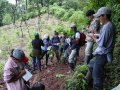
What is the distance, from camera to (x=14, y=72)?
19.6ft

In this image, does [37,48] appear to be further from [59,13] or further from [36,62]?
[59,13]

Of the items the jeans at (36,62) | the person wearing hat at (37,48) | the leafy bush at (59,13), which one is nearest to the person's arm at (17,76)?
the person wearing hat at (37,48)

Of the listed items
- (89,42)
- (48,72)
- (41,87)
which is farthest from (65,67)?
(41,87)

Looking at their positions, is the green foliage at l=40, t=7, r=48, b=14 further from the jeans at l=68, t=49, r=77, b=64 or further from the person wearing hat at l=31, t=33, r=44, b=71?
the jeans at l=68, t=49, r=77, b=64

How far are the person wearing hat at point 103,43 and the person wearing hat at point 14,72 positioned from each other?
5.26 feet

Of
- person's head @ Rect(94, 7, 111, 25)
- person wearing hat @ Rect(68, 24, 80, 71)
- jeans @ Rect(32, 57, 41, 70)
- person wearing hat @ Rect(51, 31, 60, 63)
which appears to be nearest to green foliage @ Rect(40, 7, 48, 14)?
person wearing hat @ Rect(51, 31, 60, 63)

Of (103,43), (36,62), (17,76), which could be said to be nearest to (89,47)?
(103,43)

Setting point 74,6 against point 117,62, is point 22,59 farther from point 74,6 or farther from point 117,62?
point 74,6

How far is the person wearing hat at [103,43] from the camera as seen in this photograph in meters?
5.89

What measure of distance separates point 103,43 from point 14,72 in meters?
1.96

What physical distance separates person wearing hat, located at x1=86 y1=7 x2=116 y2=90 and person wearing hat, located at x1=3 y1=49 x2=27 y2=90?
160cm

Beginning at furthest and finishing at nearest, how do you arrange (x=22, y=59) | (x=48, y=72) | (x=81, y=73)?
(x=48, y=72) < (x=81, y=73) < (x=22, y=59)

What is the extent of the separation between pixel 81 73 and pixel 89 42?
4.01 ft

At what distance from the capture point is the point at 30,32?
24766 millimetres
